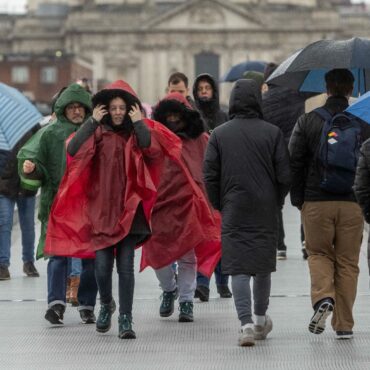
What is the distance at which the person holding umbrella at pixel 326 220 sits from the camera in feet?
38.3

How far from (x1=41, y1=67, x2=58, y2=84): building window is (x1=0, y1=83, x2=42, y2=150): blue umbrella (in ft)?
263

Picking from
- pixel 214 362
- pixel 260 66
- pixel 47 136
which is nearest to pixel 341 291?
pixel 214 362

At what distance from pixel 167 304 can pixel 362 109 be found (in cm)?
291

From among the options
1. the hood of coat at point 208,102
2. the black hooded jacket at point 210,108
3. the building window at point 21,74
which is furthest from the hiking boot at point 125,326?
the building window at point 21,74

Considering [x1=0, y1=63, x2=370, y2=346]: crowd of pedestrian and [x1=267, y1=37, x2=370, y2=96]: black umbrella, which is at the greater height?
[x1=267, y1=37, x2=370, y2=96]: black umbrella

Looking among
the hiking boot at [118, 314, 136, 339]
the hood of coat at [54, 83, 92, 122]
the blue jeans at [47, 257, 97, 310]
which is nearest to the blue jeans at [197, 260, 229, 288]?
the blue jeans at [47, 257, 97, 310]

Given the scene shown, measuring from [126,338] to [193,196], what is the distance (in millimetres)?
1583

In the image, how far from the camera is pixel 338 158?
38.0ft

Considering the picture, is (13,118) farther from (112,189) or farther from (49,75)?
(49,75)

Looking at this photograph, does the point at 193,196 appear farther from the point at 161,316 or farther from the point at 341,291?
the point at 341,291

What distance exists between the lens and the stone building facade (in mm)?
129125

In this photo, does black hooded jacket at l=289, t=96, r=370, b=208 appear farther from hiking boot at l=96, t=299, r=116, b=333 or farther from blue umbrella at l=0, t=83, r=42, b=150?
blue umbrella at l=0, t=83, r=42, b=150

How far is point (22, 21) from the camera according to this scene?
5349 inches

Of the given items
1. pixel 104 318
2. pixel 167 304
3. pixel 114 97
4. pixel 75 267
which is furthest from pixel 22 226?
pixel 114 97
